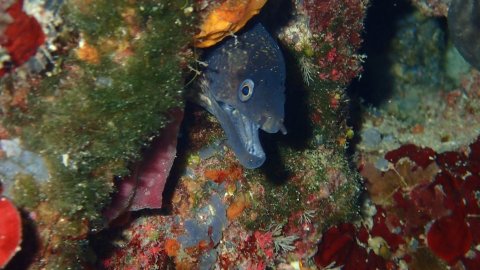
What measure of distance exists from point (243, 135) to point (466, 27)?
552 centimetres

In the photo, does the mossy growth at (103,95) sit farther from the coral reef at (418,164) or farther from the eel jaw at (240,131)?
the coral reef at (418,164)

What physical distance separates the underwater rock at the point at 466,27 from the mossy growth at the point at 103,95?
5.85m

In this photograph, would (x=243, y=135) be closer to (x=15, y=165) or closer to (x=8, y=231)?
(x=15, y=165)

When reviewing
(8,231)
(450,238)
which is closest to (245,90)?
(8,231)

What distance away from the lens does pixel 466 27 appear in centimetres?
699

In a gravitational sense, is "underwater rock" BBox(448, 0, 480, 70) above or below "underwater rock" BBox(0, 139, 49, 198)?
→ below

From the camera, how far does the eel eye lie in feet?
11.5

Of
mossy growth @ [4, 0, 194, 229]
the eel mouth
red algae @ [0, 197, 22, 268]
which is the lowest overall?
the eel mouth

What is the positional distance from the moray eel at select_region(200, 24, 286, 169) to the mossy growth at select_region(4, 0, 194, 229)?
2.07 ft

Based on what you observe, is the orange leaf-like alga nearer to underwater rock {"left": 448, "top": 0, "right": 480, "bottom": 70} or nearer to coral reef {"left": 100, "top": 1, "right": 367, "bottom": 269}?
coral reef {"left": 100, "top": 1, "right": 367, "bottom": 269}

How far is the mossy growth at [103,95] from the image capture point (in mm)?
2855

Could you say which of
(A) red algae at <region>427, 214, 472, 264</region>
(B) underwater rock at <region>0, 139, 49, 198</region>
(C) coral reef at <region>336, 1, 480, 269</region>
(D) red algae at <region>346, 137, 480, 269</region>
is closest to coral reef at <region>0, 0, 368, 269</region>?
(B) underwater rock at <region>0, 139, 49, 198</region>

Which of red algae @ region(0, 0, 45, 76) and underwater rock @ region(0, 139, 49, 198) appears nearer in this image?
red algae @ region(0, 0, 45, 76)

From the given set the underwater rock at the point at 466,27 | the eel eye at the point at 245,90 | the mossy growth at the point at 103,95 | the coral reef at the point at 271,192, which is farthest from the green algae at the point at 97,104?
the underwater rock at the point at 466,27
